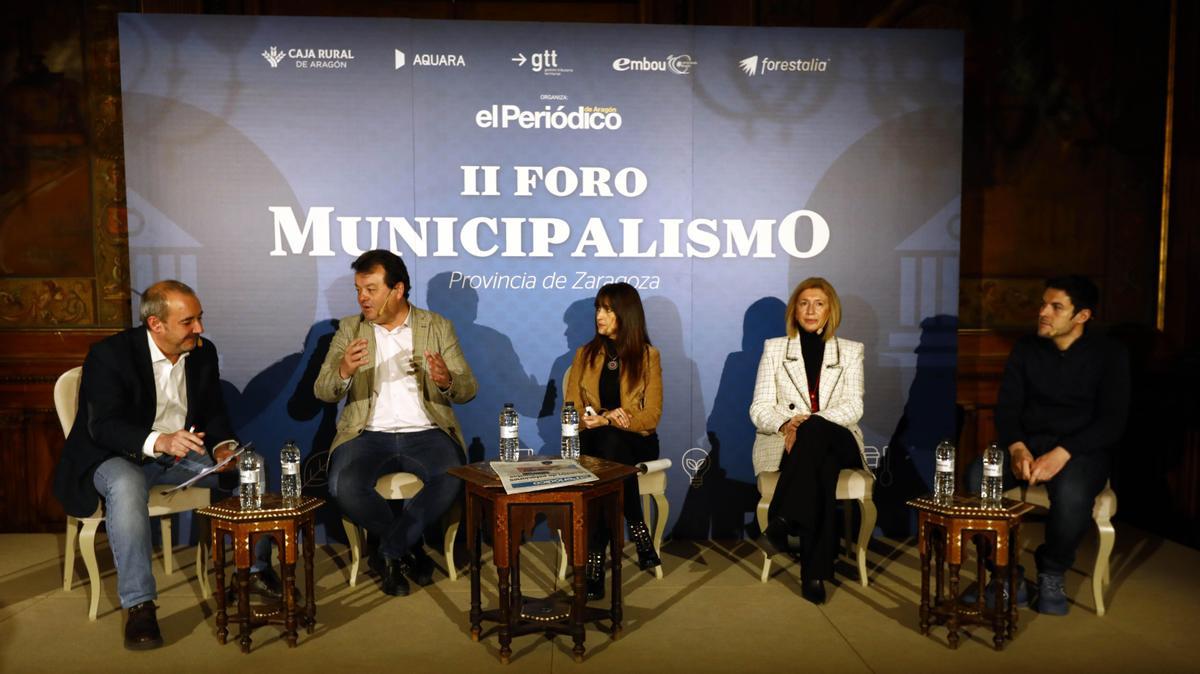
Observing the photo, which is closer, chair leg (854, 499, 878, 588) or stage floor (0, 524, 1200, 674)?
stage floor (0, 524, 1200, 674)

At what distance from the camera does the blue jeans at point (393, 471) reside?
12.0ft

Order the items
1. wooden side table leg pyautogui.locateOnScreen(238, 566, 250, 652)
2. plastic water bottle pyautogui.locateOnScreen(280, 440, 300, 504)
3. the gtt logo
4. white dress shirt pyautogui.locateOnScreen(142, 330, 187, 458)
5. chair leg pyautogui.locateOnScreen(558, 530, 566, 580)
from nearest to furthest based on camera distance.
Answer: wooden side table leg pyautogui.locateOnScreen(238, 566, 250, 652) → plastic water bottle pyautogui.locateOnScreen(280, 440, 300, 504) → white dress shirt pyautogui.locateOnScreen(142, 330, 187, 458) → chair leg pyautogui.locateOnScreen(558, 530, 566, 580) → the gtt logo

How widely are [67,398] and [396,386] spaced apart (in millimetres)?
1331

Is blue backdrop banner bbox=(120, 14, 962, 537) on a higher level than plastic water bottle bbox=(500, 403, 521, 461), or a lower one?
higher

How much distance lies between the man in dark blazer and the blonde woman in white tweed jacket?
7.19ft

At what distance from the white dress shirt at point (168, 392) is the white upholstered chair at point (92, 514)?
208 millimetres

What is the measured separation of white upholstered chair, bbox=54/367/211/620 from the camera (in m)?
3.40

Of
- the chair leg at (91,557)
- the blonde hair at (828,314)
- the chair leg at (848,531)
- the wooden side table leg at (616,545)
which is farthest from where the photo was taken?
the chair leg at (848,531)

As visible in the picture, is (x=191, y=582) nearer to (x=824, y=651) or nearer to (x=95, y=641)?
(x=95, y=641)

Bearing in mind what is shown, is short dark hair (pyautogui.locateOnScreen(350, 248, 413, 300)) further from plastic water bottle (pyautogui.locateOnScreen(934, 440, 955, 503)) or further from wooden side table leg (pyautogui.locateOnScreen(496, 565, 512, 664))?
plastic water bottle (pyautogui.locateOnScreen(934, 440, 955, 503))

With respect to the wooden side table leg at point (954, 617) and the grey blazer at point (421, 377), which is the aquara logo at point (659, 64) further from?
the wooden side table leg at point (954, 617)

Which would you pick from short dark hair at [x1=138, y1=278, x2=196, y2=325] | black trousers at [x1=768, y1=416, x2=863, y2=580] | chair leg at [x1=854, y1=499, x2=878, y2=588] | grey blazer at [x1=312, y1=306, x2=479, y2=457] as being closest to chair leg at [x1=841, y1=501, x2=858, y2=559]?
chair leg at [x1=854, y1=499, x2=878, y2=588]

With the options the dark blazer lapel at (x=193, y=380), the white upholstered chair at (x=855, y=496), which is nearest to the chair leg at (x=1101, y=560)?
the white upholstered chair at (x=855, y=496)

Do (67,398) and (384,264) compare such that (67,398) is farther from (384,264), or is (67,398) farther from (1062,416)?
(1062,416)
